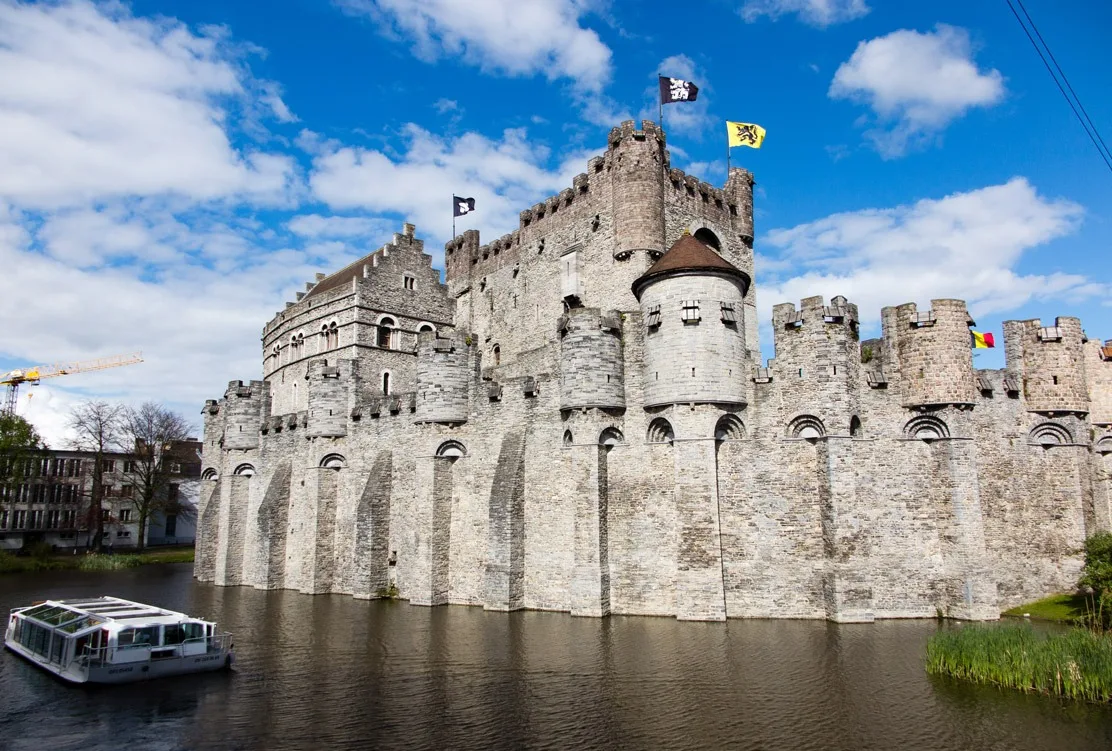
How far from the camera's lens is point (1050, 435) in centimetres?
2380

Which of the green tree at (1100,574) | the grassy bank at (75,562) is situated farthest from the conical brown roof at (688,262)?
the grassy bank at (75,562)

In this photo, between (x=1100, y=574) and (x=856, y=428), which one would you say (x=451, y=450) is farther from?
(x=1100, y=574)

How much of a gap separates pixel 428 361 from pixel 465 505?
5.82 meters

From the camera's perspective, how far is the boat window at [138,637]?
1648cm

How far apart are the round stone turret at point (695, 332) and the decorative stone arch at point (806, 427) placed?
1762mm

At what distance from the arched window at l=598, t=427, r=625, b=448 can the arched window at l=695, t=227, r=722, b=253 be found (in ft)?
41.3

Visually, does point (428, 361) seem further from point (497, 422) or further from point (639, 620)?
point (639, 620)

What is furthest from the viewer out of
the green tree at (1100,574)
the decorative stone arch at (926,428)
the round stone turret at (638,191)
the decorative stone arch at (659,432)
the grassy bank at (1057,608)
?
the round stone turret at (638,191)

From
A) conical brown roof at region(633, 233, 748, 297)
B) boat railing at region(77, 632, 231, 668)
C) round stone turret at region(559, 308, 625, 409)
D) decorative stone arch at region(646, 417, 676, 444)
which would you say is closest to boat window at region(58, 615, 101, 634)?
boat railing at region(77, 632, 231, 668)

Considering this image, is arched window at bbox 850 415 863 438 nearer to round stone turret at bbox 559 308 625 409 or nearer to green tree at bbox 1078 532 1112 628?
green tree at bbox 1078 532 1112 628

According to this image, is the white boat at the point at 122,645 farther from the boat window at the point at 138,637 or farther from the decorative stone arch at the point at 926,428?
the decorative stone arch at the point at 926,428

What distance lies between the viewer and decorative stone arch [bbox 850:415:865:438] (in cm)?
2275

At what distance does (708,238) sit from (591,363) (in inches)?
493

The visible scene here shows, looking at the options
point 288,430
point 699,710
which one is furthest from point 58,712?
point 288,430
